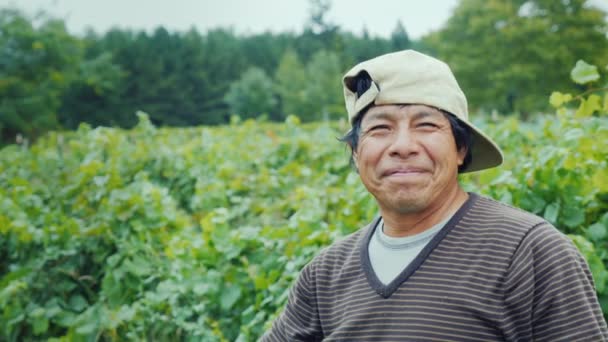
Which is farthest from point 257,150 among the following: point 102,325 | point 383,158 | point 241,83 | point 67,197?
point 241,83

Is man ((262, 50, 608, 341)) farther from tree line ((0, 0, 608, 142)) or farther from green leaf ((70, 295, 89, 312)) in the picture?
tree line ((0, 0, 608, 142))

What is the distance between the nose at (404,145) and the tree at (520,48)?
129ft

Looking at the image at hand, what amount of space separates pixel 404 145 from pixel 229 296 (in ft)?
6.09

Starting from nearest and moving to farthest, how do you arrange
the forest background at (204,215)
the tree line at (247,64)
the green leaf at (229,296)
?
1. the forest background at (204,215)
2. the green leaf at (229,296)
3. the tree line at (247,64)

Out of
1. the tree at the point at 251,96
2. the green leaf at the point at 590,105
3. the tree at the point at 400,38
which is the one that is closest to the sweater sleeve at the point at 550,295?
the green leaf at the point at 590,105

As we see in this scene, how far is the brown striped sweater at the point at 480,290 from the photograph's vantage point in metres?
1.62

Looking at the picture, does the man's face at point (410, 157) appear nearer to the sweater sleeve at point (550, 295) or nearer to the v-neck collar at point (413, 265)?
the v-neck collar at point (413, 265)

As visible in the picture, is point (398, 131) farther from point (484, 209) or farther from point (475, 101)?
point (475, 101)

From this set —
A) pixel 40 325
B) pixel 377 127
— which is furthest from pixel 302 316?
Result: pixel 40 325

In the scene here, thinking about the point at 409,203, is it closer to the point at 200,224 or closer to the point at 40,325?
the point at 200,224

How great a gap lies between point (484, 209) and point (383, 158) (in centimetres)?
29

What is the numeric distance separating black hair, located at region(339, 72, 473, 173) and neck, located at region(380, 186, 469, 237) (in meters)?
0.14

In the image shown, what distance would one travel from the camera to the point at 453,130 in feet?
6.40

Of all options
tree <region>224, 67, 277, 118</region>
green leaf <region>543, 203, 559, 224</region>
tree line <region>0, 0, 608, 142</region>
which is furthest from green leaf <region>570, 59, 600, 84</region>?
tree <region>224, 67, 277, 118</region>
